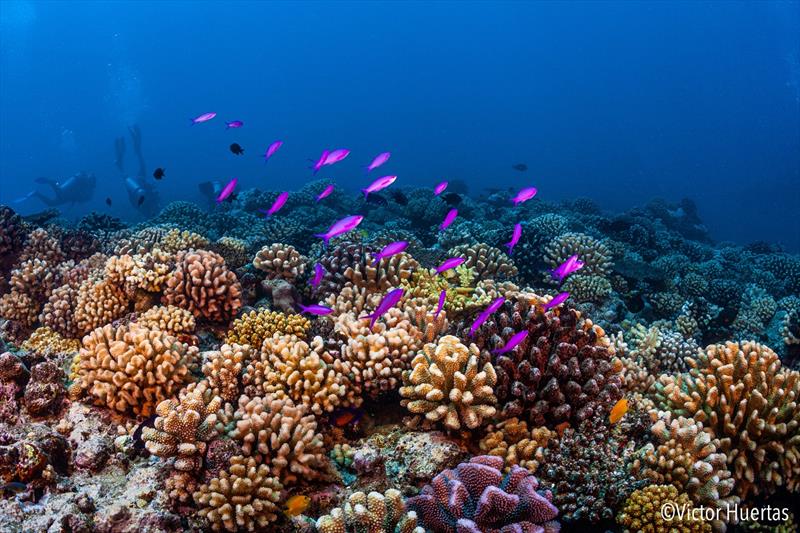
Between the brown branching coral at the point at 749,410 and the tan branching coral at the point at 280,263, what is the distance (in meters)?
5.56

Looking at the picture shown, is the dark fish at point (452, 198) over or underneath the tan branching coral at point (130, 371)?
over

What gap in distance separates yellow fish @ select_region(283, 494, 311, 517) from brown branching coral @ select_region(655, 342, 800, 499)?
12.7 feet

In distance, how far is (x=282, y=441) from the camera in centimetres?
346

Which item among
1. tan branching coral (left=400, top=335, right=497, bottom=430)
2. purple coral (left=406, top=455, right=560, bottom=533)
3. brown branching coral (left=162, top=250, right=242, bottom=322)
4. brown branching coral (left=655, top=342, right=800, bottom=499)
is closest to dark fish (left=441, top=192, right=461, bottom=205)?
brown branching coral (left=162, top=250, right=242, bottom=322)

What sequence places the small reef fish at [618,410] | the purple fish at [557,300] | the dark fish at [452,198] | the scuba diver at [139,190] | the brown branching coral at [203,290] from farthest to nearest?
1. the scuba diver at [139,190]
2. the dark fish at [452,198]
3. the brown branching coral at [203,290]
4. the purple fish at [557,300]
5. the small reef fish at [618,410]

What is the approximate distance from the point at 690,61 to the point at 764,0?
88.6 ft

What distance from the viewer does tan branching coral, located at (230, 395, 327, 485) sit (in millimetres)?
3408

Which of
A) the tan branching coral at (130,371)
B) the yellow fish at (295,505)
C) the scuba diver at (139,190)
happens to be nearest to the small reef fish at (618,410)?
the yellow fish at (295,505)

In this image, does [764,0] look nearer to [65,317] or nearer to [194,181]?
[194,181]

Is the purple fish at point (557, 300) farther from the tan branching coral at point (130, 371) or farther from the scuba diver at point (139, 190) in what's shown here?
the scuba diver at point (139, 190)

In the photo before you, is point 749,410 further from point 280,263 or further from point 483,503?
point 280,263

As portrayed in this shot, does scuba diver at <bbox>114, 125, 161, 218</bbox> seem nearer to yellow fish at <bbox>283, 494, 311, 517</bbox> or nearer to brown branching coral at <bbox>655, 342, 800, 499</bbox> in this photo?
yellow fish at <bbox>283, 494, 311, 517</bbox>

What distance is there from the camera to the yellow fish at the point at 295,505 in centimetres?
315

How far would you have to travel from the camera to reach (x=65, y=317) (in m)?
5.99
